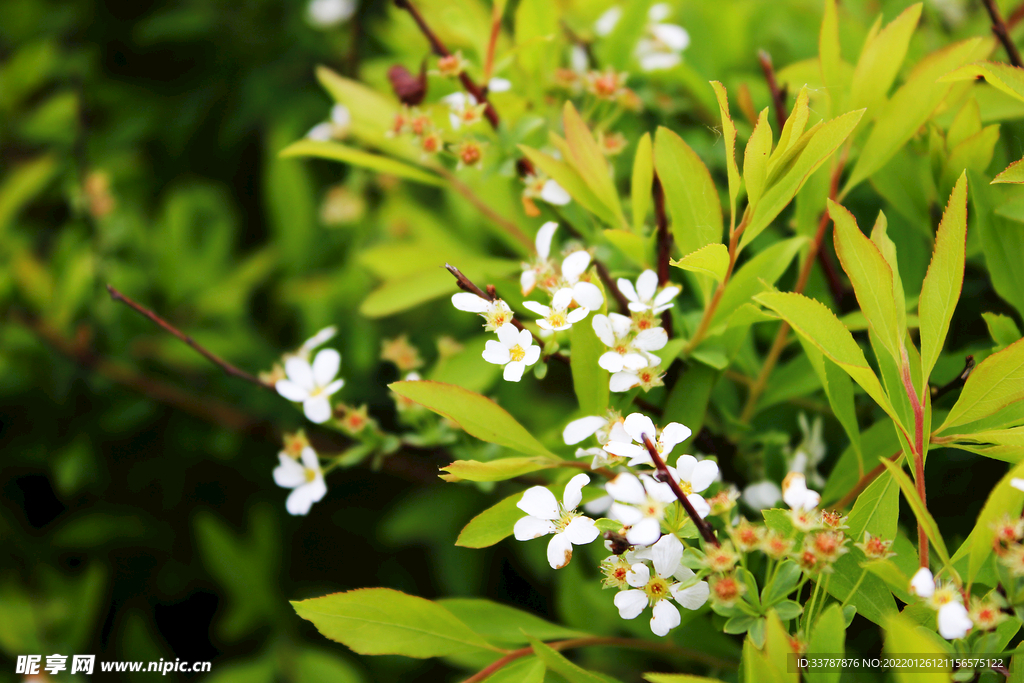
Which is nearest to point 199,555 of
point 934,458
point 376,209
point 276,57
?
point 376,209

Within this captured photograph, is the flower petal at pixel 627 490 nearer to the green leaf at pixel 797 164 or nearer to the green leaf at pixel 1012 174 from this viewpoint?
the green leaf at pixel 797 164

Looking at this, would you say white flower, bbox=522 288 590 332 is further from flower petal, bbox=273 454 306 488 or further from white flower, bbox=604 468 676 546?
flower petal, bbox=273 454 306 488

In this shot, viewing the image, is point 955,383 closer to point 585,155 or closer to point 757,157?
point 757,157

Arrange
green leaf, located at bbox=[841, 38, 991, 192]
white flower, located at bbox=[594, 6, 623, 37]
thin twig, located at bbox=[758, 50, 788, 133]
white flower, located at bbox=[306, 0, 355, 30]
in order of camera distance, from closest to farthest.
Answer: green leaf, located at bbox=[841, 38, 991, 192] → thin twig, located at bbox=[758, 50, 788, 133] → white flower, located at bbox=[594, 6, 623, 37] → white flower, located at bbox=[306, 0, 355, 30]

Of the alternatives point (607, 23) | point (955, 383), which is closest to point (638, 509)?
point (955, 383)

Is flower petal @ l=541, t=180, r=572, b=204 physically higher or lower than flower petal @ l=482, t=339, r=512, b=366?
higher

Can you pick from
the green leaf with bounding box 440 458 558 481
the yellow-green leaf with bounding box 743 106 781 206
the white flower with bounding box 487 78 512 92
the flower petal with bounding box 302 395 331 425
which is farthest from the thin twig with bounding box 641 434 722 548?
the white flower with bounding box 487 78 512 92

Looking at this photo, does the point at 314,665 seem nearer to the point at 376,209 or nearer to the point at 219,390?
the point at 219,390

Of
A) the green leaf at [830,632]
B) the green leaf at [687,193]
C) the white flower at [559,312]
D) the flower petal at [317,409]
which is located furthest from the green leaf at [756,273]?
the flower petal at [317,409]
